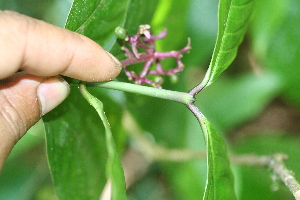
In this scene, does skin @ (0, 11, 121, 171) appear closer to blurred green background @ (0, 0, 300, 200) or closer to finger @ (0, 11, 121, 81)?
finger @ (0, 11, 121, 81)

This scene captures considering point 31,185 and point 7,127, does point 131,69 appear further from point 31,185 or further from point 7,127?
point 31,185

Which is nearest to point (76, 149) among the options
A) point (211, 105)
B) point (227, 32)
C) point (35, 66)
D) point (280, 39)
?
point (35, 66)

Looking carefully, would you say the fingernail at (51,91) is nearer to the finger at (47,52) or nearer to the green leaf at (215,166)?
the finger at (47,52)

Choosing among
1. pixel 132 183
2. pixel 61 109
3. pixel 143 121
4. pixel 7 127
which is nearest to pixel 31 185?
pixel 132 183

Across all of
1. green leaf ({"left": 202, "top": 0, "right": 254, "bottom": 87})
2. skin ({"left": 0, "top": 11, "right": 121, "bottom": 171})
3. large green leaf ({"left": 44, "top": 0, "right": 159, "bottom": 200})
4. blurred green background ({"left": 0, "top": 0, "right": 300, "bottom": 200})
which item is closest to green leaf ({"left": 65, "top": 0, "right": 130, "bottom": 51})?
large green leaf ({"left": 44, "top": 0, "right": 159, "bottom": 200})

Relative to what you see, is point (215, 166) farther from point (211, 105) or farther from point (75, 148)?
point (211, 105)

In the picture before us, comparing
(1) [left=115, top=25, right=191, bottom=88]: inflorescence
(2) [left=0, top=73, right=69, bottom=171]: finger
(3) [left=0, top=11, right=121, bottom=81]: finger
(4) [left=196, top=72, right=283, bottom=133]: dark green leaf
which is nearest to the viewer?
(3) [left=0, top=11, right=121, bottom=81]: finger
